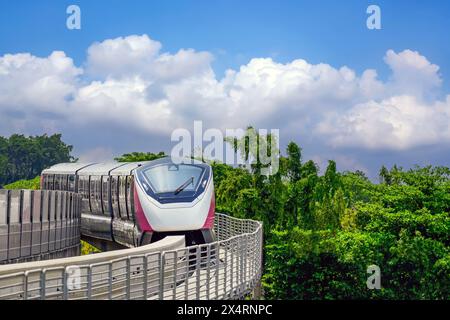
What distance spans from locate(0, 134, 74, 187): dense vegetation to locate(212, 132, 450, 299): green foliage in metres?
84.8

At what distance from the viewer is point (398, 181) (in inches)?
1692

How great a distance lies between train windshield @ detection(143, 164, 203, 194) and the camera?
20812 mm

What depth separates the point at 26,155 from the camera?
12338 centimetres

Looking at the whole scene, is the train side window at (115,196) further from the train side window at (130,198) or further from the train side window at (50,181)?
the train side window at (50,181)

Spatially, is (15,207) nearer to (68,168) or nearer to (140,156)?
(68,168)

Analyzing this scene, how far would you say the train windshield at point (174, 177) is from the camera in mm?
20812

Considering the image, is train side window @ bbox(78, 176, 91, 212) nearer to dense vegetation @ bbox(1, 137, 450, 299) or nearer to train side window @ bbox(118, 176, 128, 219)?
train side window @ bbox(118, 176, 128, 219)

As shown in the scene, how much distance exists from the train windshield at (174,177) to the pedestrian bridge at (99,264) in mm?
1963

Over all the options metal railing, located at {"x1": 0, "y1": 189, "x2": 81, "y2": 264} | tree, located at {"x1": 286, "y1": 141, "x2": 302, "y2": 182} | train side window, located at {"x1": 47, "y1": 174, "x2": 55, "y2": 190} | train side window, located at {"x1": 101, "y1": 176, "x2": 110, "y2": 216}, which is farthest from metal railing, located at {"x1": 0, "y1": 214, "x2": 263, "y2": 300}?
tree, located at {"x1": 286, "y1": 141, "x2": 302, "y2": 182}

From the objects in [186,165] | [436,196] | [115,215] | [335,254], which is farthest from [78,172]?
[436,196]

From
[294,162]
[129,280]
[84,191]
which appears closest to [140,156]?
Result: [294,162]

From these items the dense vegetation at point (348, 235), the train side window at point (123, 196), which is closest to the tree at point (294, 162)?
the dense vegetation at point (348, 235)
